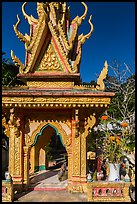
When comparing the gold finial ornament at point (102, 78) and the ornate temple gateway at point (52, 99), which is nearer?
the ornate temple gateway at point (52, 99)

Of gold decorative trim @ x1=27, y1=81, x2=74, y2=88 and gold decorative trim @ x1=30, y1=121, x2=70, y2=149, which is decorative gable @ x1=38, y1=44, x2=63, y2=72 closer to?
gold decorative trim @ x1=27, y1=81, x2=74, y2=88

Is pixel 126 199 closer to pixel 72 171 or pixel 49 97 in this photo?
pixel 72 171

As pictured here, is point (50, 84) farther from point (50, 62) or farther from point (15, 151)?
point (15, 151)

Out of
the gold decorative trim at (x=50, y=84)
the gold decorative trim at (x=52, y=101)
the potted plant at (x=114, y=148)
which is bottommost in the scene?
the potted plant at (x=114, y=148)

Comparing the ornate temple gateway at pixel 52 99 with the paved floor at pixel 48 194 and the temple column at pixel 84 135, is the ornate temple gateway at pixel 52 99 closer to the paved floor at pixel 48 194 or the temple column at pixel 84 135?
the temple column at pixel 84 135

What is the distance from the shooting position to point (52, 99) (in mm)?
8062

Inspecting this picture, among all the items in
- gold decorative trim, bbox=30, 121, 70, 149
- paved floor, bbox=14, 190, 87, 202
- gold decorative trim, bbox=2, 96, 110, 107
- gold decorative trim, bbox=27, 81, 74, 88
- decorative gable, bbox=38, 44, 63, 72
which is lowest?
paved floor, bbox=14, 190, 87, 202

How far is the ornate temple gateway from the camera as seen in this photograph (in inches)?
319

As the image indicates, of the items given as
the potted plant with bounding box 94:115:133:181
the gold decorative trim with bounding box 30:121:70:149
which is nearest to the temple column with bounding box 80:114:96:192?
the gold decorative trim with bounding box 30:121:70:149

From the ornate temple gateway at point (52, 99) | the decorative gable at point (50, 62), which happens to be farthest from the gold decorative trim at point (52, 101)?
the decorative gable at point (50, 62)

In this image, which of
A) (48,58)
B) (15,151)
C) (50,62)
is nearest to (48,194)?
(15,151)

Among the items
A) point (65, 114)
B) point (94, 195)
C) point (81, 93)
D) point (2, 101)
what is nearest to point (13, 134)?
point (2, 101)

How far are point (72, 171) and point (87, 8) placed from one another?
704 cm

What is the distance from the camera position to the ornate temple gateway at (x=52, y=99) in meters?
8.09
